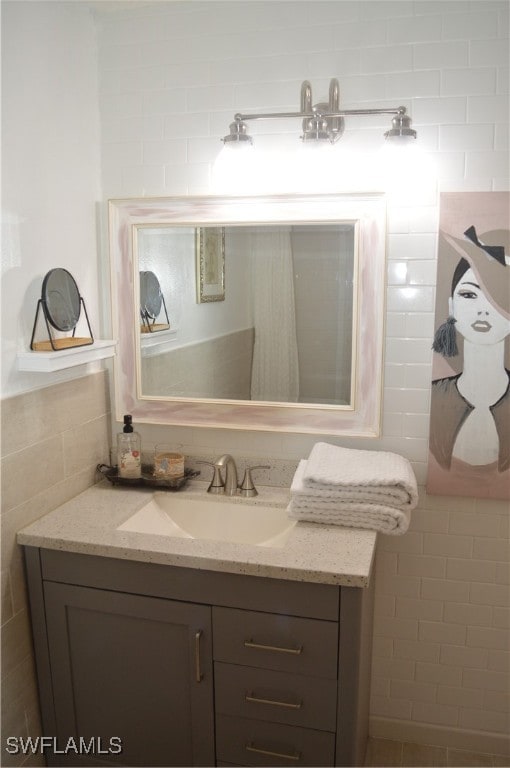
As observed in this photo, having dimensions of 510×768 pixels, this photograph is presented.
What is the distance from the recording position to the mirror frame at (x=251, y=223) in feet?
6.65

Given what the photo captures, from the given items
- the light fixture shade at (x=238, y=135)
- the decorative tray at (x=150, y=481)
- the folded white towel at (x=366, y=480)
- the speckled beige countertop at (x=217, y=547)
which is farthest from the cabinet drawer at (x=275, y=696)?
the light fixture shade at (x=238, y=135)

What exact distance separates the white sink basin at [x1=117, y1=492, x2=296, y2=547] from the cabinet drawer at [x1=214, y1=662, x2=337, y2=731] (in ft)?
1.33

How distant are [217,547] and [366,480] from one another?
0.46 m

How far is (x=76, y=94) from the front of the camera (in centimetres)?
207

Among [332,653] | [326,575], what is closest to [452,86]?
[326,575]

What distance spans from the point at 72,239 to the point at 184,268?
0.38 meters

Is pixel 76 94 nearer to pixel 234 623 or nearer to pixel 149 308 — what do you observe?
pixel 149 308

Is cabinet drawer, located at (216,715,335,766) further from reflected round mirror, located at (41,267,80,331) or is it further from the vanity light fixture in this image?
the vanity light fixture

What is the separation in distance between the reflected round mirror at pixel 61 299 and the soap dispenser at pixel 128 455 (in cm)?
41

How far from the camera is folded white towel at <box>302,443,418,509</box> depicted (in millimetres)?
1815

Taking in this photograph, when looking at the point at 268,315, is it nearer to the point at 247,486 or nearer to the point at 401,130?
the point at 247,486

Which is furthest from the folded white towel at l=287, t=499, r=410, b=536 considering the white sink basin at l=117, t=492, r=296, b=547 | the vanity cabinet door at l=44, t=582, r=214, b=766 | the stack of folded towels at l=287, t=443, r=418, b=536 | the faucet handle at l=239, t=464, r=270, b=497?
the vanity cabinet door at l=44, t=582, r=214, b=766

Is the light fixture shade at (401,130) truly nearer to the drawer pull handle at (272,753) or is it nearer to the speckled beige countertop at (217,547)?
the speckled beige countertop at (217,547)

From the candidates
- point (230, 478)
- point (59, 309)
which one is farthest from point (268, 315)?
point (59, 309)
